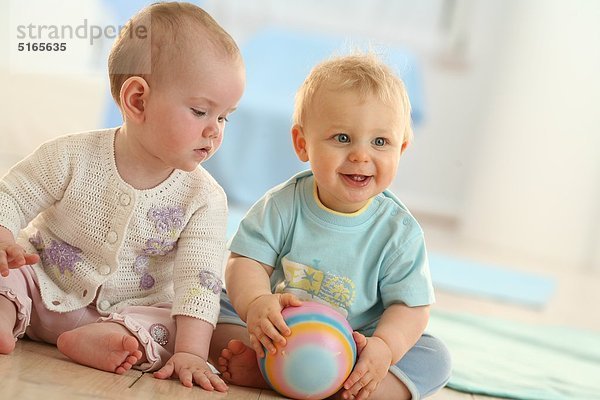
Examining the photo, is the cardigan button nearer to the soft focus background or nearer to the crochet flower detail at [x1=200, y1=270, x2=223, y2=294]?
the crochet flower detail at [x1=200, y1=270, x2=223, y2=294]

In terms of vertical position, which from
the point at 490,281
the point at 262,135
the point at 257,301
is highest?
the point at 257,301

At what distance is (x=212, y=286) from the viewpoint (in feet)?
4.47

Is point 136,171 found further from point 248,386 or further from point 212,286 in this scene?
point 248,386

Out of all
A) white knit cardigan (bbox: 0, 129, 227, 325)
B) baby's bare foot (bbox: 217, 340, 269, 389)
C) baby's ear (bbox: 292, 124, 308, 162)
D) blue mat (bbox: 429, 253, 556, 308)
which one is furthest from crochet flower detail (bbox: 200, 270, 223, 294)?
blue mat (bbox: 429, 253, 556, 308)

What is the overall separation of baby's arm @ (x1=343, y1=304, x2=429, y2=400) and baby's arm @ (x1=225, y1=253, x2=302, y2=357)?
113 millimetres

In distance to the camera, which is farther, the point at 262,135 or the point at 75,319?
the point at 262,135

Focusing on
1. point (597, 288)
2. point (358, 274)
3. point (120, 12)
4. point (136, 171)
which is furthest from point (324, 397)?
point (120, 12)

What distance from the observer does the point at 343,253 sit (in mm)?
1386

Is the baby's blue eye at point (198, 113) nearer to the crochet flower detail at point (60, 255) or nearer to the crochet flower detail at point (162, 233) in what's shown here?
the crochet flower detail at point (162, 233)

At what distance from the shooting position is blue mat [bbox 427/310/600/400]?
1657mm

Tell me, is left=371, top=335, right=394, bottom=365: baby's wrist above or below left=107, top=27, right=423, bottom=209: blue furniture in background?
above

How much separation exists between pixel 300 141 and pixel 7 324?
0.51 metres

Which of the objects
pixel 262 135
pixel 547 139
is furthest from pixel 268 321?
pixel 547 139

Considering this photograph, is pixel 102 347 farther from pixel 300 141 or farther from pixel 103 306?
pixel 300 141
